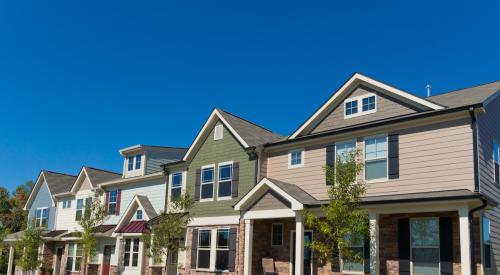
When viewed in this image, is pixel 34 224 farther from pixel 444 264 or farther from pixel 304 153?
pixel 444 264

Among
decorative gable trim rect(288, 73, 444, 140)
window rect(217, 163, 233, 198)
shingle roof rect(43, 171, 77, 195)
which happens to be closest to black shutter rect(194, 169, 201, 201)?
window rect(217, 163, 233, 198)

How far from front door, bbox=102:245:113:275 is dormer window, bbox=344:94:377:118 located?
726 inches

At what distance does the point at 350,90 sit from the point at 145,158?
15883 mm

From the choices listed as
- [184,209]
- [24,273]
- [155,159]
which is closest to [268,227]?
[184,209]

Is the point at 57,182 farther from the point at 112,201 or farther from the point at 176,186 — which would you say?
the point at 176,186

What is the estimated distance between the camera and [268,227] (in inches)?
883

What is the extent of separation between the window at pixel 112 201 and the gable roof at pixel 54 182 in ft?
27.7

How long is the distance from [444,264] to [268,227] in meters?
8.31

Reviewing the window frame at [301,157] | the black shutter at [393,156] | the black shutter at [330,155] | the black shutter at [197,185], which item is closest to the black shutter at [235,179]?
the black shutter at [197,185]

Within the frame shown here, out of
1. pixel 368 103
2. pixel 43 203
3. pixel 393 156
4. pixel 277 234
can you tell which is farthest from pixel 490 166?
pixel 43 203

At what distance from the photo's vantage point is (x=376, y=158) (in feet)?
61.4

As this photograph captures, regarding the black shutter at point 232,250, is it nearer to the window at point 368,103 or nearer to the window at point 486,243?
the window at point 368,103

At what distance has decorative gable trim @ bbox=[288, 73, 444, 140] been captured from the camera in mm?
18281

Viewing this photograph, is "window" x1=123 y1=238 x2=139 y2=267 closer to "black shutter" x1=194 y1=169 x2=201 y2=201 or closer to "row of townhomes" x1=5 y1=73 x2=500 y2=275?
"row of townhomes" x1=5 y1=73 x2=500 y2=275
